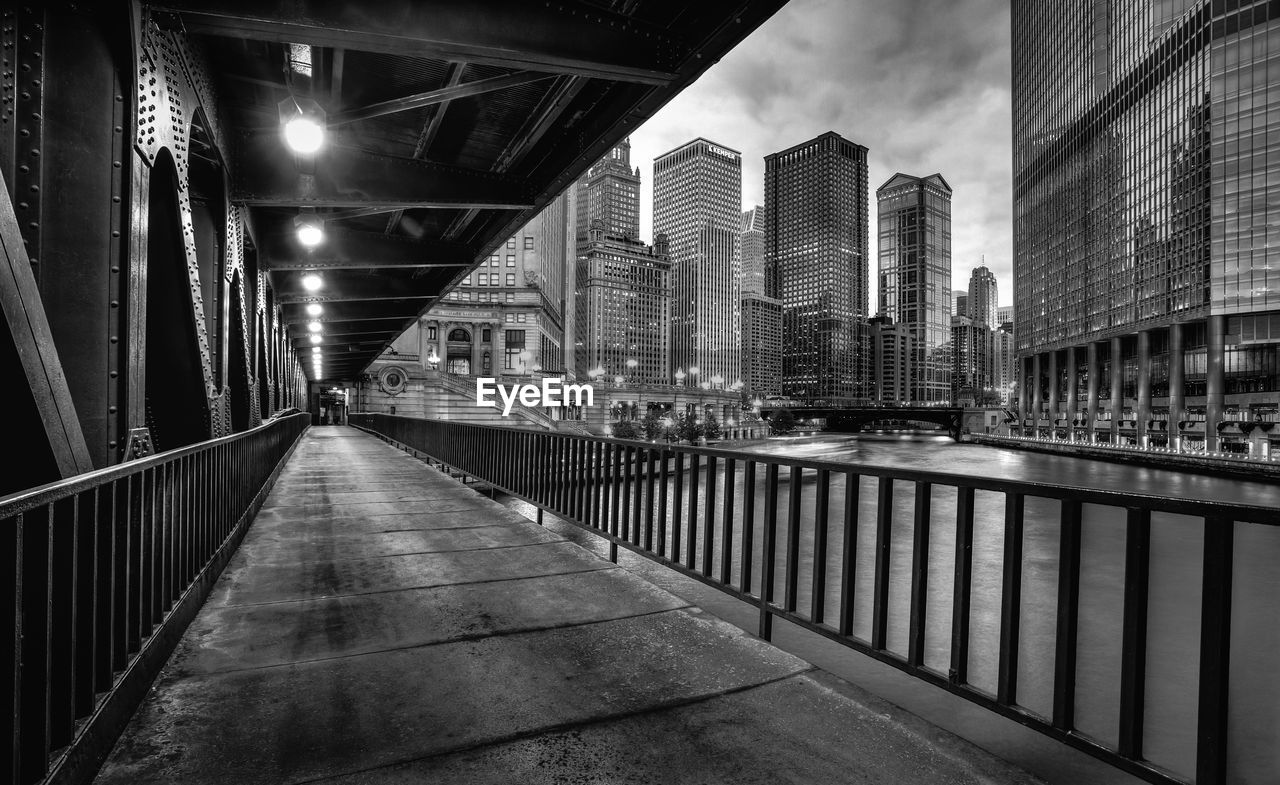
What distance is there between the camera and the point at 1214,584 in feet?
7.57

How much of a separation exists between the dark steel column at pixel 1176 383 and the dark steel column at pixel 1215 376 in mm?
4002

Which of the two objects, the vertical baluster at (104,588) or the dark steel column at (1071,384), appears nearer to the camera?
the vertical baluster at (104,588)

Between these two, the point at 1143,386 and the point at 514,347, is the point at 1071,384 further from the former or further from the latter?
the point at 514,347

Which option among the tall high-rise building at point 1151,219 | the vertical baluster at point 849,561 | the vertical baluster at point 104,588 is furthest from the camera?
the tall high-rise building at point 1151,219

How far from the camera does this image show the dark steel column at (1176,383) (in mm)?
71688

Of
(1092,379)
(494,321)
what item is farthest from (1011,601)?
(1092,379)

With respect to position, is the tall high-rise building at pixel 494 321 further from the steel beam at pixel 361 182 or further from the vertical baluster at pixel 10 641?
the vertical baluster at pixel 10 641

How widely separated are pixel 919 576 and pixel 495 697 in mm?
2303

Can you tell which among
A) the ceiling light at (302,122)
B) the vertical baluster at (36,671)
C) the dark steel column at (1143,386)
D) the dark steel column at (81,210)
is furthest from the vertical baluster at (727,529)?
the dark steel column at (1143,386)

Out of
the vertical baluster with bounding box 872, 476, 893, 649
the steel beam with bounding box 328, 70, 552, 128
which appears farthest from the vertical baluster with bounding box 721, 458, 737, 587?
the steel beam with bounding box 328, 70, 552, 128

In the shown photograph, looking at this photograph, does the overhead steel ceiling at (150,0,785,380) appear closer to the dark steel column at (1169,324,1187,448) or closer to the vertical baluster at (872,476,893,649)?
the vertical baluster at (872,476,893,649)

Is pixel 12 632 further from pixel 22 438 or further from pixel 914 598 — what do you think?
pixel 914 598

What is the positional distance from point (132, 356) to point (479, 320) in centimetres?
9183

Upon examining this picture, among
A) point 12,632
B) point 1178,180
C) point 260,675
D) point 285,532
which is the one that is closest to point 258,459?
point 285,532
